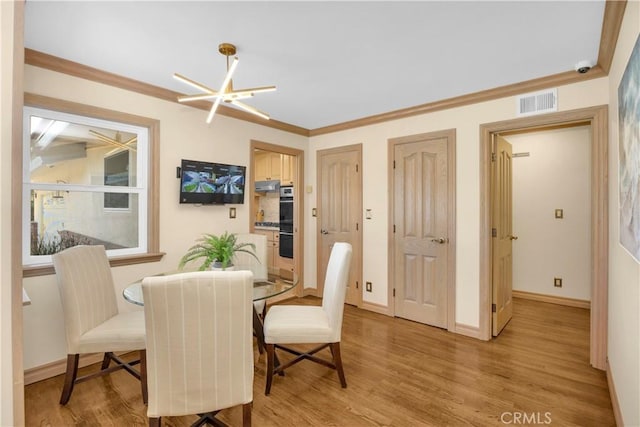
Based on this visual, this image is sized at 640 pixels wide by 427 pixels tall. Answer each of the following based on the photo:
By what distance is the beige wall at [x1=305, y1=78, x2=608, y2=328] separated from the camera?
2.86 meters

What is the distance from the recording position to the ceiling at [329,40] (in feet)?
5.77

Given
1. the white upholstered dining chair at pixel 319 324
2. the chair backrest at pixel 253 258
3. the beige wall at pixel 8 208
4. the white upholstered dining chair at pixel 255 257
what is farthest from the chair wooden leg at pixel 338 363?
the beige wall at pixel 8 208

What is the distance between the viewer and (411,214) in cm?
352

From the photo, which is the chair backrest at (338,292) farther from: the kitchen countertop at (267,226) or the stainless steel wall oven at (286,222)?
the kitchen countertop at (267,226)

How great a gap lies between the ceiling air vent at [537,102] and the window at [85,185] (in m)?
3.34

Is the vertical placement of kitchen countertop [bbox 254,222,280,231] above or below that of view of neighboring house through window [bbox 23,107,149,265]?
below

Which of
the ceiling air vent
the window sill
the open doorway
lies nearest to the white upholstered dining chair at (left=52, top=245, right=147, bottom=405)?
the window sill

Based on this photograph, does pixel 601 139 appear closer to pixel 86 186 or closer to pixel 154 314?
pixel 154 314

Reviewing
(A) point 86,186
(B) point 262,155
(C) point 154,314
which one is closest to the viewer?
(C) point 154,314

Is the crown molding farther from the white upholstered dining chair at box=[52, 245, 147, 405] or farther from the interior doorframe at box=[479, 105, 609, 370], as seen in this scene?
the interior doorframe at box=[479, 105, 609, 370]

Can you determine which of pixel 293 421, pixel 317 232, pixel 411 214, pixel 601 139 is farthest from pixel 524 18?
pixel 317 232

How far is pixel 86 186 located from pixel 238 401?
2.20 meters

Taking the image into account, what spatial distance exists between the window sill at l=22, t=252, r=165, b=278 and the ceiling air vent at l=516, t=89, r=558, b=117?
3.51 meters

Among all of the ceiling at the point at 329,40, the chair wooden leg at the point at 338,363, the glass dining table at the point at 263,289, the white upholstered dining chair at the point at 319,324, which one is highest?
the ceiling at the point at 329,40
